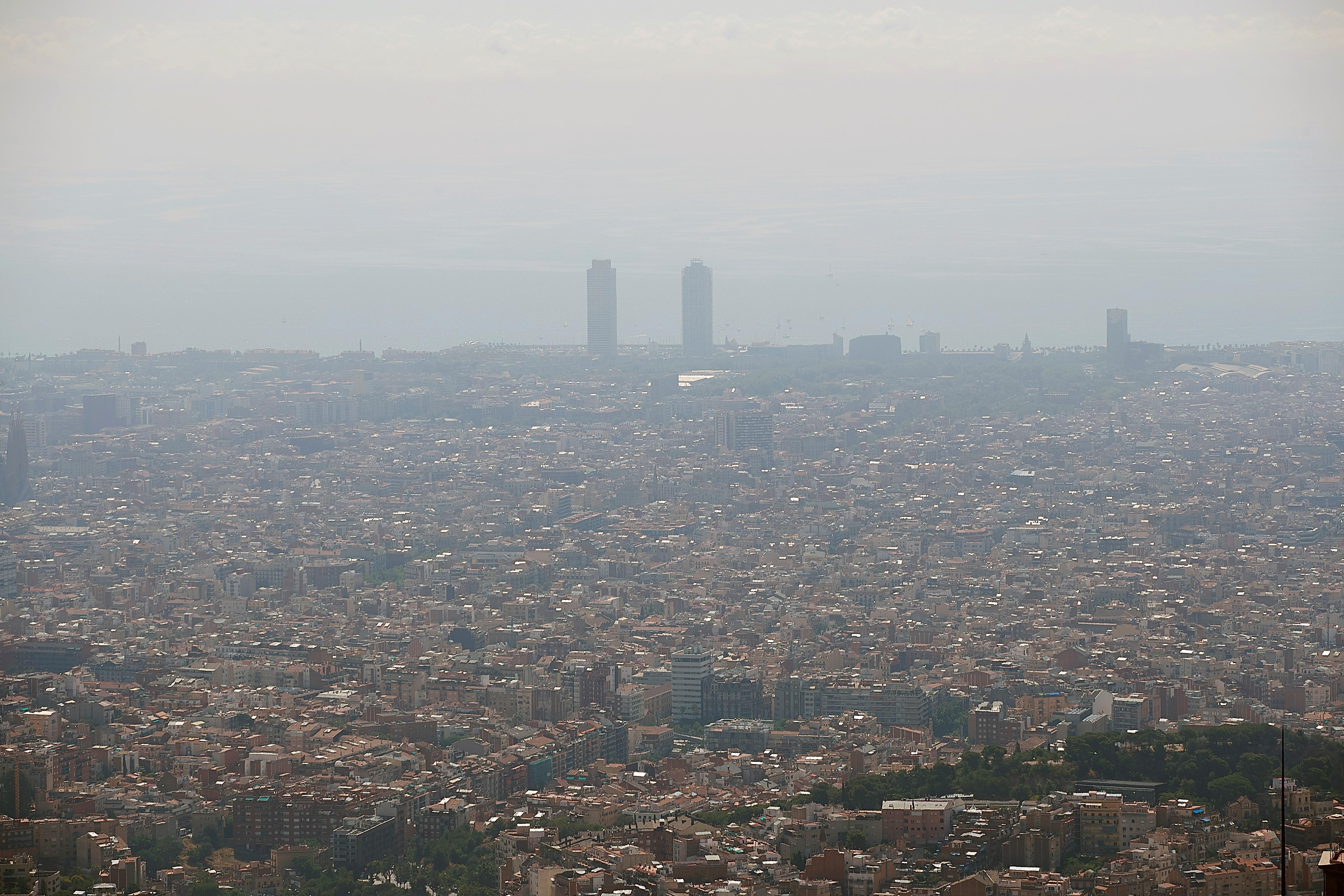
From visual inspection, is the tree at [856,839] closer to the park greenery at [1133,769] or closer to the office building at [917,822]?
the office building at [917,822]

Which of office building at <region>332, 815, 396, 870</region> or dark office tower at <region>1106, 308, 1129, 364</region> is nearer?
office building at <region>332, 815, 396, 870</region>

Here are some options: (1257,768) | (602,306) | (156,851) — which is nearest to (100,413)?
(602,306)

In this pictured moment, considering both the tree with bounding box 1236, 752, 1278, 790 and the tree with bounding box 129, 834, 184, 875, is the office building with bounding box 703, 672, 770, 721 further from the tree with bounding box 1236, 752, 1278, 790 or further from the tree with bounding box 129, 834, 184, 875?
the tree with bounding box 129, 834, 184, 875

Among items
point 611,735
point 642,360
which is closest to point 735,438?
point 642,360

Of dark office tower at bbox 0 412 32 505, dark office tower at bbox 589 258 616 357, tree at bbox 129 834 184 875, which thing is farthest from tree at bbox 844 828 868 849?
dark office tower at bbox 589 258 616 357

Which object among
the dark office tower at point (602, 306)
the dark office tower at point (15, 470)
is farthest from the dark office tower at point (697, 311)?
the dark office tower at point (15, 470)

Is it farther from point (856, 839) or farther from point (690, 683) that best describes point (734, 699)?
point (856, 839)

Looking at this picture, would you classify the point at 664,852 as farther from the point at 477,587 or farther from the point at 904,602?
the point at 477,587
